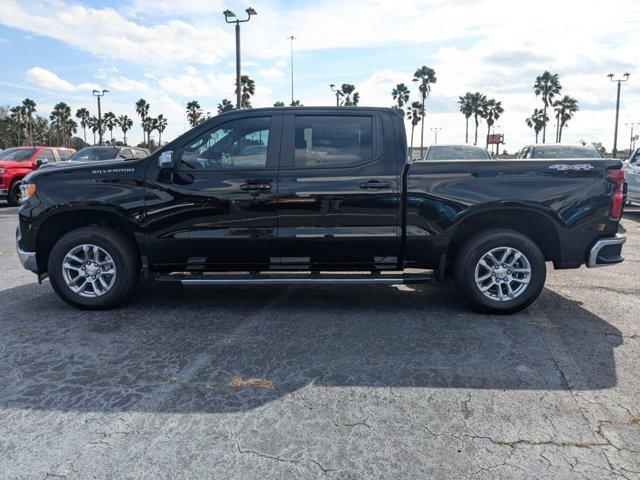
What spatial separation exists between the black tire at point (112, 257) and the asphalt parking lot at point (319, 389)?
0.56ft

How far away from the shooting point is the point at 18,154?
16922mm

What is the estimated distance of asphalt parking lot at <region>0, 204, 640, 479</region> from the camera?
2699 millimetres

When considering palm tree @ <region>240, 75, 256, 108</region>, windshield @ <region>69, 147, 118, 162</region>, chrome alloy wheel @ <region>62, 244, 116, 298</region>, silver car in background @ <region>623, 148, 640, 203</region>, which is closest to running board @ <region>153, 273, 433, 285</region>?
chrome alloy wheel @ <region>62, 244, 116, 298</region>

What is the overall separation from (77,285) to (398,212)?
3256mm

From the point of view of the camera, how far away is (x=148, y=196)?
5.08 meters

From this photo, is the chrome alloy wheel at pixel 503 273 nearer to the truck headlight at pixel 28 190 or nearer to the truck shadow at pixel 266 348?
the truck shadow at pixel 266 348

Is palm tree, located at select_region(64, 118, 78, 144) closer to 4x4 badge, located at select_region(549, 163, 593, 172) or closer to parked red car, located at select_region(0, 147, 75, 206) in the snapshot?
parked red car, located at select_region(0, 147, 75, 206)

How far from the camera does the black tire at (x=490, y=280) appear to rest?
4957 millimetres

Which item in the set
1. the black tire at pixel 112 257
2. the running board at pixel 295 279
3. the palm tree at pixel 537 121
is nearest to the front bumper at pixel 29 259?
the black tire at pixel 112 257

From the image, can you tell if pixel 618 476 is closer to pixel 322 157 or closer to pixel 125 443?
pixel 125 443

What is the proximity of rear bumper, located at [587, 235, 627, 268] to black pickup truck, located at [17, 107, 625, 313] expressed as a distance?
0.01 m

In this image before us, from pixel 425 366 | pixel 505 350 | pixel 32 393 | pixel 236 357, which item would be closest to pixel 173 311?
pixel 236 357

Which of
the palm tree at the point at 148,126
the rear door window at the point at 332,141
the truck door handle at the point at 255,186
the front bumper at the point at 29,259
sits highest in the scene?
the palm tree at the point at 148,126

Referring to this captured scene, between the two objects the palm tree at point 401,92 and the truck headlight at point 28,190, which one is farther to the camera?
the palm tree at point 401,92
